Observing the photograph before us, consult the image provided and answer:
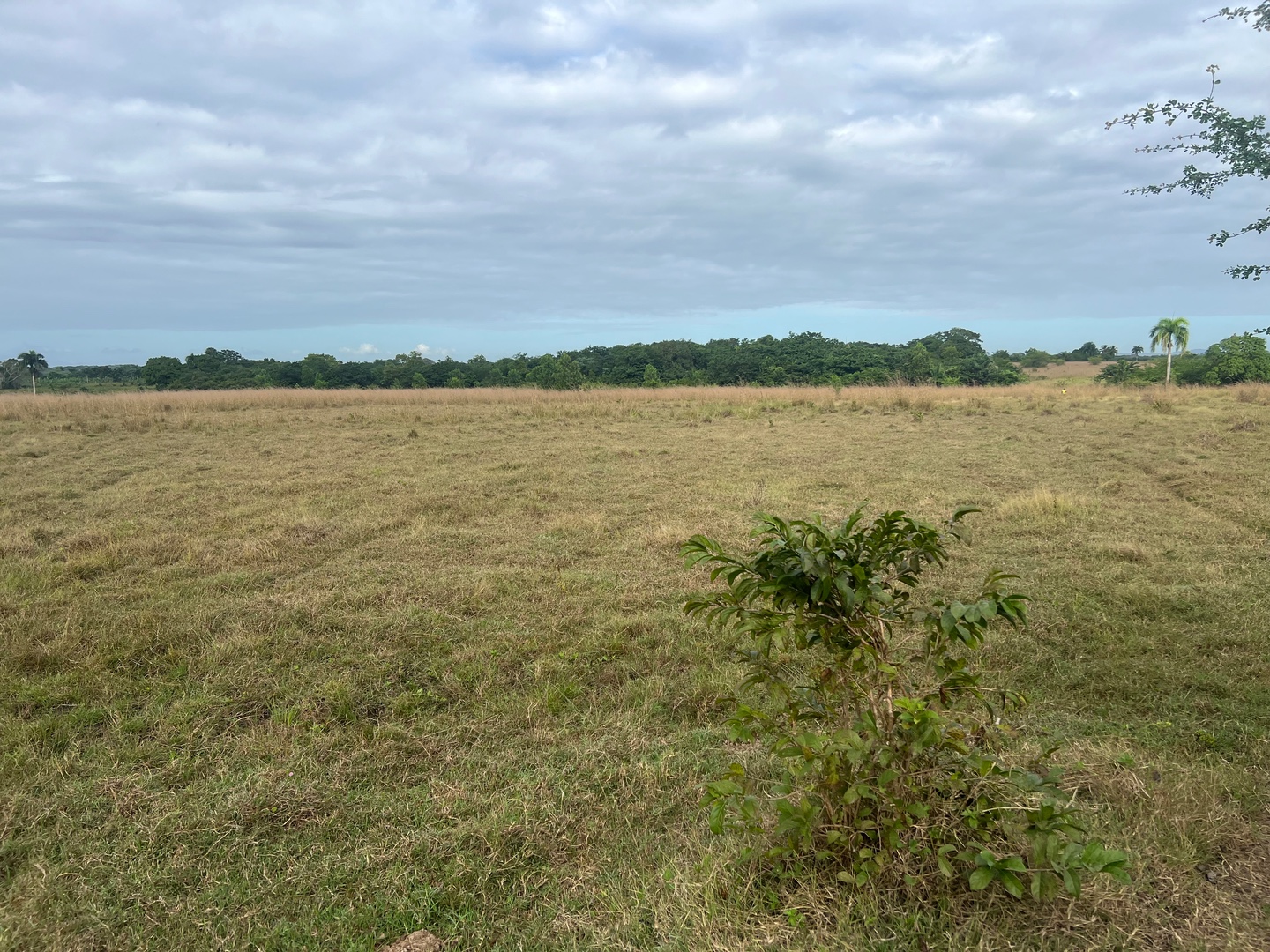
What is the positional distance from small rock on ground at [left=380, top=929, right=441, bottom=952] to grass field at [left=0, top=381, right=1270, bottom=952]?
0.04 m

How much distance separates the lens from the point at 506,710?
343cm

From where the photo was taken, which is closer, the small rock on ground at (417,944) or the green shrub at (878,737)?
the green shrub at (878,737)

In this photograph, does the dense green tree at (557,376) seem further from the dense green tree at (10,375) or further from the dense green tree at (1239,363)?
the dense green tree at (1239,363)

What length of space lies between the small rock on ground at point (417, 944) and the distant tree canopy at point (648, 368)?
32.1 metres

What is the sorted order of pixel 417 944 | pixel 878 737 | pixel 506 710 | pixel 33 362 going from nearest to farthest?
pixel 878 737 < pixel 417 944 < pixel 506 710 < pixel 33 362

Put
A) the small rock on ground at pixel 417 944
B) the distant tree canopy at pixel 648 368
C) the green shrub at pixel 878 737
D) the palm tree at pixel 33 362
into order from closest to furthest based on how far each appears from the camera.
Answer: the green shrub at pixel 878 737 → the small rock on ground at pixel 417 944 → the palm tree at pixel 33 362 → the distant tree canopy at pixel 648 368

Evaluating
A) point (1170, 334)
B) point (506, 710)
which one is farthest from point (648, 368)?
point (506, 710)

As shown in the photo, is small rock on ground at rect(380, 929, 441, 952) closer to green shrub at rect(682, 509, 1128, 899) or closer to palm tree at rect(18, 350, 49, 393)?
green shrub at rect(682, 509, 1128, 899)

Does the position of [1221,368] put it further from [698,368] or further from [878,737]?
[878,737]

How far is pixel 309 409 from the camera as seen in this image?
73.2 ft

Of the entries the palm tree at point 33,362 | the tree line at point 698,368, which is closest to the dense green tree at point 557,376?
the tree line at point 698,368

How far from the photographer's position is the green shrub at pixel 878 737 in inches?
68.2

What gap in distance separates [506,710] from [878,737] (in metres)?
2.10

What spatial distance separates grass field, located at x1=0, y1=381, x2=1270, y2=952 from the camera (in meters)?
2.03
